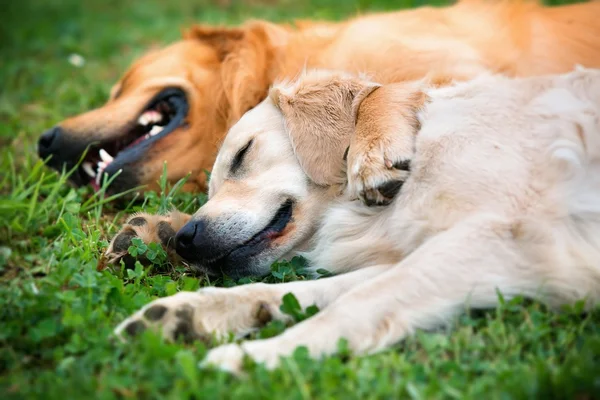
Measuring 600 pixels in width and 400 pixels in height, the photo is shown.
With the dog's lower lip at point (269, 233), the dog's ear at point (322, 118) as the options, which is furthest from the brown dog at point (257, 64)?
the dog's lower lip at point (269, 233)

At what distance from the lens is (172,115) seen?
4609 mm

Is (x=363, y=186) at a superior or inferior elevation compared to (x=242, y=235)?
superior

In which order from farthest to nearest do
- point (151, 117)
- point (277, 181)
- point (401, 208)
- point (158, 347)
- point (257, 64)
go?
1. point (151, 117)
2. point (257, 64)
3. point (277, 181)
4. point (401, 208)
5. point (158, 347)

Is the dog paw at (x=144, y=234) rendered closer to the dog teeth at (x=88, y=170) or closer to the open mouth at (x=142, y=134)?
the open mouth at (x=142, y=134)

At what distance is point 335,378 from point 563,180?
1.17m

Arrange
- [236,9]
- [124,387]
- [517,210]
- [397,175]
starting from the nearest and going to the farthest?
[124,387] < [517,210] < [397,175] < [236,9]

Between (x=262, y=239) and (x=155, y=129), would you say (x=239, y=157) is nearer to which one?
(x=262, y=239)

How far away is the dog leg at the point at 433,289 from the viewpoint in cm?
229

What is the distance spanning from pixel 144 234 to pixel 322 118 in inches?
39.2

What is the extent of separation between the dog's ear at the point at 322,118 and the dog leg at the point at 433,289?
0.77 meters

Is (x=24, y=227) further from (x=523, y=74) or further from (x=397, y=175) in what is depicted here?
(x=523, y=74)

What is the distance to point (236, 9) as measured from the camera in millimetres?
8984

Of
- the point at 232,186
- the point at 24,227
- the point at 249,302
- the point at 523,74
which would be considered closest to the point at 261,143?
the point at 232,186

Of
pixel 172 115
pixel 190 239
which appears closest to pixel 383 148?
pixel 190 239
